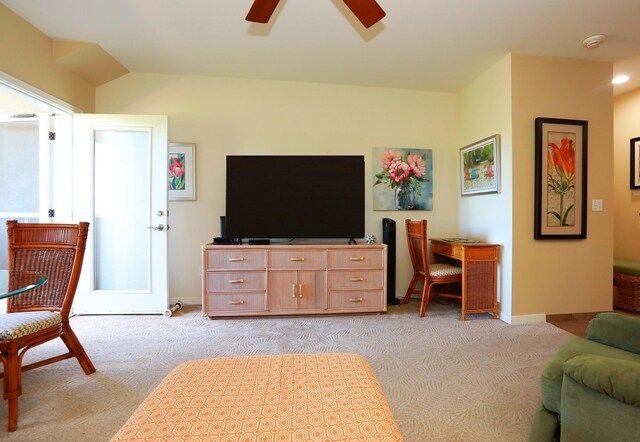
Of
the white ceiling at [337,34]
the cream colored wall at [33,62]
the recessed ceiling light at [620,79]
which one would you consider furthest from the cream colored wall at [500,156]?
the cream colored wall at [33,62]

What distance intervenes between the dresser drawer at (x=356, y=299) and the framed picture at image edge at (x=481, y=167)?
1610 millimetres

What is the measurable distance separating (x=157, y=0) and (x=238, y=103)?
1281 mm

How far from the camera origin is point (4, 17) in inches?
87.8

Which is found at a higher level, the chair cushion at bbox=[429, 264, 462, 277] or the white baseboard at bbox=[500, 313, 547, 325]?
the chair cushion at bbox=[429, 264, 462, 277]

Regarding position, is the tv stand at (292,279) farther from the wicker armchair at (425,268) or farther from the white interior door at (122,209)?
the white interior door at (122,209)

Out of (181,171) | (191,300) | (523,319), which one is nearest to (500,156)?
(523,319)

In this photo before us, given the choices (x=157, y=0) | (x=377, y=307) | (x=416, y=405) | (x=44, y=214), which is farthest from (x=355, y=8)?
(x=44, y=214)

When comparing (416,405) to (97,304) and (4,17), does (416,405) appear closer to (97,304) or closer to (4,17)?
(97,304)

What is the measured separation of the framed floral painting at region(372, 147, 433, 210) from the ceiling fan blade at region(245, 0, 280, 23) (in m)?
2.11

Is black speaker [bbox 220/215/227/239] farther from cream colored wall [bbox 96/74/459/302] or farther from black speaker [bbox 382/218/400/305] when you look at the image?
black speaker [bbox 382/218/400/305]

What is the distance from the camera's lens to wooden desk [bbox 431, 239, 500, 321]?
2852 mm

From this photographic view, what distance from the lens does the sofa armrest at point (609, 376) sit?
3.05ft

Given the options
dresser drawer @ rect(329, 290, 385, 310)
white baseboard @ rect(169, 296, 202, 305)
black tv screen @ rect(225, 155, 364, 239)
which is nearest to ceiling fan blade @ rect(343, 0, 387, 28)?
black tv screen @ rect(225, 155, 364, 239)

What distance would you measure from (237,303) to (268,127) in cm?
202
